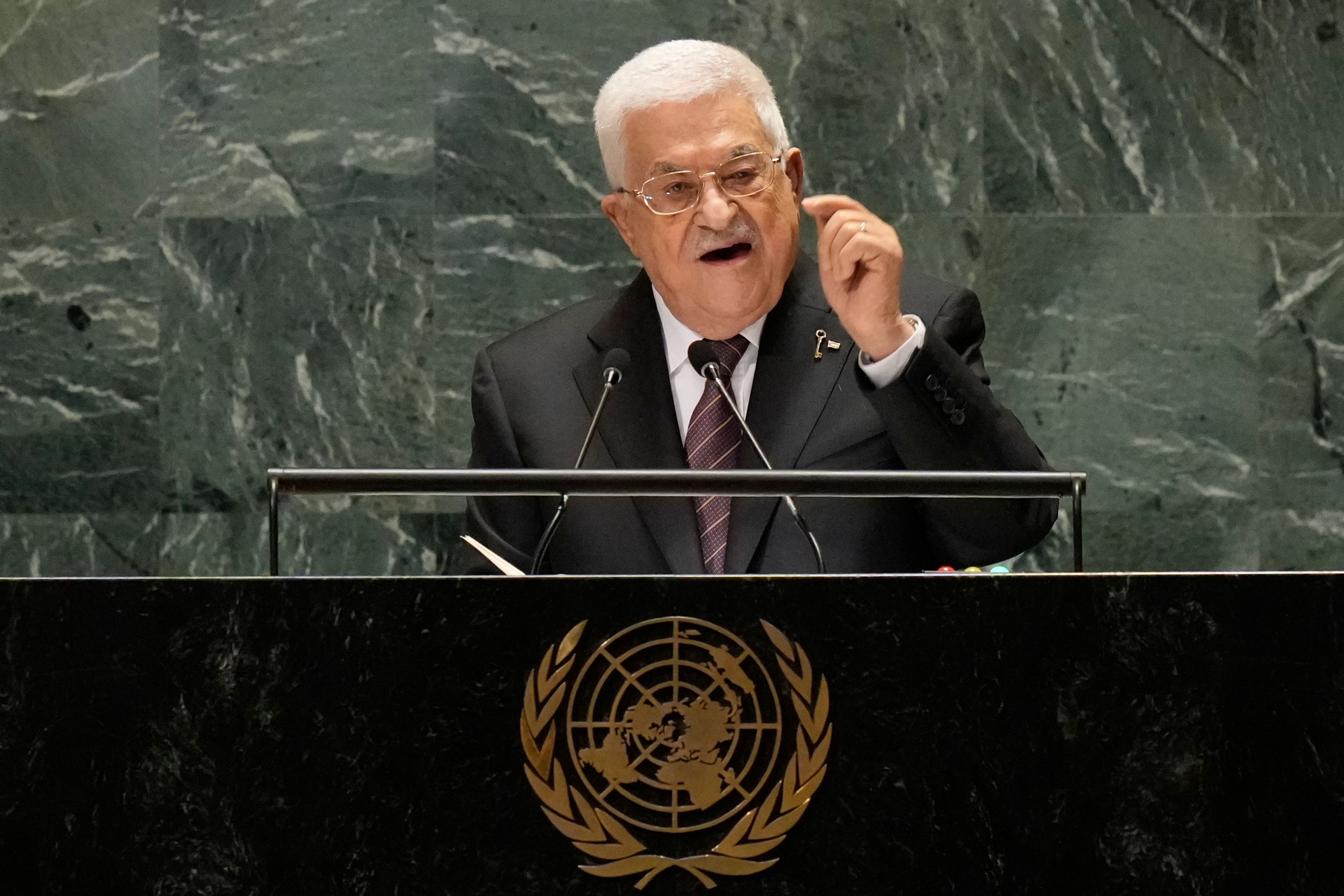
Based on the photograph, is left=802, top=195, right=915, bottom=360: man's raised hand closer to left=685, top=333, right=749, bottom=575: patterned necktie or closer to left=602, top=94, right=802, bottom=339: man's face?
left=685, top=333, right=749, bottom=575: patterned necktie

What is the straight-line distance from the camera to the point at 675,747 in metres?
1.61

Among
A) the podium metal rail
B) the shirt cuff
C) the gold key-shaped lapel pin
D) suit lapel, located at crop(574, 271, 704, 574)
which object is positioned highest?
the podium metal rail

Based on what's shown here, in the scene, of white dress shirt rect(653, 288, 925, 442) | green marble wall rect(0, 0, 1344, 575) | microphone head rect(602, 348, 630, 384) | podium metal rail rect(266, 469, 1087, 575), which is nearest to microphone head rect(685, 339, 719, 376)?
microphone head rect(602, 348, 630, 384)

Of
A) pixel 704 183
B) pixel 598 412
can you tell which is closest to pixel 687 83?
pixel 704 183

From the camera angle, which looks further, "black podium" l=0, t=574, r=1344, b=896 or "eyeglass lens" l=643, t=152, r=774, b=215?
"eyeglass lens" l=643, t=152, r=774, b=215

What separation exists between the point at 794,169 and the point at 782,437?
55 centimetres

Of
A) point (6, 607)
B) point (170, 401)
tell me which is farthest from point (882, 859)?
point (170, 401)

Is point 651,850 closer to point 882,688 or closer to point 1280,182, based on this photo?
point 882,688

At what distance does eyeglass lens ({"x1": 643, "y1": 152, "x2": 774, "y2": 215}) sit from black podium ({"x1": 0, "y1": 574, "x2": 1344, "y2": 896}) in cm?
126

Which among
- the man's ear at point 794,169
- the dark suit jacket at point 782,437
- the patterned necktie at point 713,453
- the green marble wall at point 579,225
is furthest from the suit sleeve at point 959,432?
the green marble wall at point 579,225

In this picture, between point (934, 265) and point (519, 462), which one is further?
point (934, 265)

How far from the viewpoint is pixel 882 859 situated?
1615mm

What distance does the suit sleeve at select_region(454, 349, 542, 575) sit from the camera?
262cm

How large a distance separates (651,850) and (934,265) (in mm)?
2656
